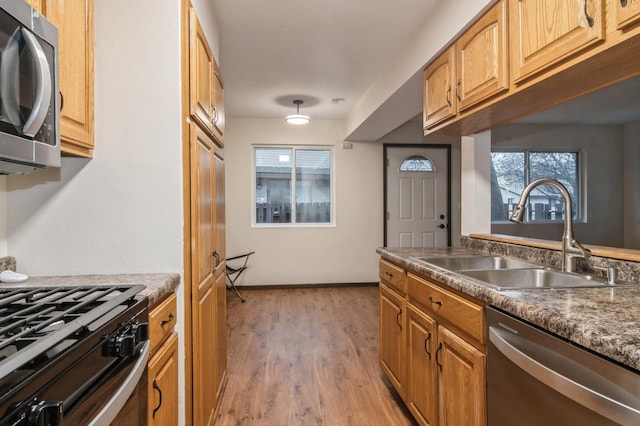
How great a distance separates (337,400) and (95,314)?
1.79m

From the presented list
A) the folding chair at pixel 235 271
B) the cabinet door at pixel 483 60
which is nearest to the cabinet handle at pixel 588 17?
the cabinet door at pixel 483 60

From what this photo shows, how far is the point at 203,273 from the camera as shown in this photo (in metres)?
1.70

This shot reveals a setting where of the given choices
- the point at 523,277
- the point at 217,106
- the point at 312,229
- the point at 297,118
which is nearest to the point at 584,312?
the point at 523,277

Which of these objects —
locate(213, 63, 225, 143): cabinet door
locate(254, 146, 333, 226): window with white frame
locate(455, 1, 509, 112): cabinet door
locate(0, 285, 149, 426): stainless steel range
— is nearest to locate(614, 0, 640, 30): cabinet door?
locate(455, 1, 509, 112): cabinet door

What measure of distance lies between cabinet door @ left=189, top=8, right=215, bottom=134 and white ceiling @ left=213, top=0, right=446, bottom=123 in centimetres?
67

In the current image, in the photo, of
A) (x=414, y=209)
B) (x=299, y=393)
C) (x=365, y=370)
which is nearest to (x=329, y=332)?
(x=365, y=370)

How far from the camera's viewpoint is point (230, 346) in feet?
10.2

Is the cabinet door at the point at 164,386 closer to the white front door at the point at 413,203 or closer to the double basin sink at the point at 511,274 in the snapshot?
the double basin sink at the point at 511,274

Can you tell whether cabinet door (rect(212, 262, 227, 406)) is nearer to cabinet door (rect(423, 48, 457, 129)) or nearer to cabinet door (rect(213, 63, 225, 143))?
cabinet door (rect(213, 63, 225, 143))

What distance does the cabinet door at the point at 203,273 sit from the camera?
1.57m

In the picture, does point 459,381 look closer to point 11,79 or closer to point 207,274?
point 207,274

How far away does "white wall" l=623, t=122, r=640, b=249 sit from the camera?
5.36m

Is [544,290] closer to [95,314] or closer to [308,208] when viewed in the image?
[95,314]

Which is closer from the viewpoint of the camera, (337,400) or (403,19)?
(337,400)
